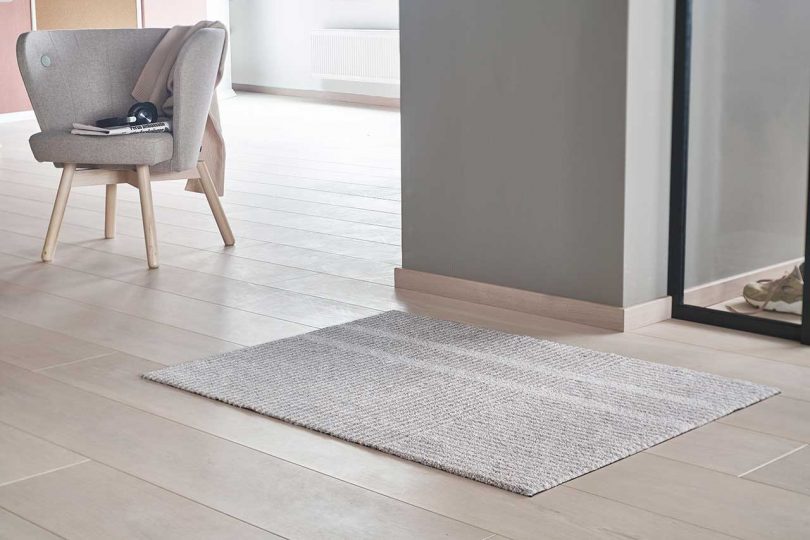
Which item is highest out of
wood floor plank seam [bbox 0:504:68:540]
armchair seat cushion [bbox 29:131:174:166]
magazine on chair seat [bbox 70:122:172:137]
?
magazine on chair seat [bbox 70:122:172:137]

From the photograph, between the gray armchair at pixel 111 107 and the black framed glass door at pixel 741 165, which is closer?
the black framed glass door at pixel 741 165

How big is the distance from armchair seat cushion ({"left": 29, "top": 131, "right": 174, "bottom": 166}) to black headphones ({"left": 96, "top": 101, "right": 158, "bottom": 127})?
8 cm

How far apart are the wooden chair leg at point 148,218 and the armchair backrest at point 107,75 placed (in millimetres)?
110

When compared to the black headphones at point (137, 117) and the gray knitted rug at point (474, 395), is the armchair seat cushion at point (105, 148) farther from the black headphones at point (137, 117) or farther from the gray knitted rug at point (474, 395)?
the gray knitted rug at point (474, 395)

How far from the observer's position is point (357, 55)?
8.87 m

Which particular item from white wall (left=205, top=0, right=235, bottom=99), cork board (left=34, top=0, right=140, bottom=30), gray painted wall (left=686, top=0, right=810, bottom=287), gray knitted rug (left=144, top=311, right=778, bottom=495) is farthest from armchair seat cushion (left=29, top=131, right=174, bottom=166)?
white wall (left=205, top=0, right=235, bottom=99)

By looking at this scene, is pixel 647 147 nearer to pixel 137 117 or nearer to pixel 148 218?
pixel 148 218

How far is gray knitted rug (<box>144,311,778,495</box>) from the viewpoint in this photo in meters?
1.97

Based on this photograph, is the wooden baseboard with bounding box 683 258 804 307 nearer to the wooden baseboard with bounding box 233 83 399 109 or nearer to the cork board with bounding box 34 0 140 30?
the wooden baseboard with bounding box 233 83 399 109

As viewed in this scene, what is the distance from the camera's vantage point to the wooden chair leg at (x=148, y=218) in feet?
11.6

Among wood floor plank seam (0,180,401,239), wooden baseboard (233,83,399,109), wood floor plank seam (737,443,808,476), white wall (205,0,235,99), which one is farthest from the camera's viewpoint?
white wall (205,0,235,99)

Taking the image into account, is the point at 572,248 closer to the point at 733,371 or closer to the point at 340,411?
the point at 733,371

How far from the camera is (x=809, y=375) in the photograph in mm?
2385

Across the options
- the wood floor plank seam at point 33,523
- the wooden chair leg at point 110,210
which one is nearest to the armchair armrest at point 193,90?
the wooden chair leg at point 110,210
